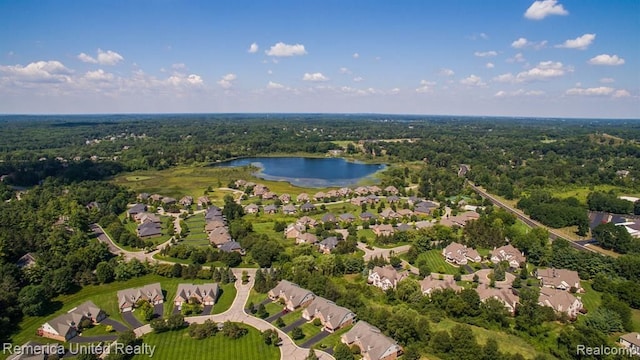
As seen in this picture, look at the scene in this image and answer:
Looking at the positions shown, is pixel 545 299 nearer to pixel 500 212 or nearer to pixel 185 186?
pixel 500 212

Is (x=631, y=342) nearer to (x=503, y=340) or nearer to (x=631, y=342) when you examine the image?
(x=631, y=342)

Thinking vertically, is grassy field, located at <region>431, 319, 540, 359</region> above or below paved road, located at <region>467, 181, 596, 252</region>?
below

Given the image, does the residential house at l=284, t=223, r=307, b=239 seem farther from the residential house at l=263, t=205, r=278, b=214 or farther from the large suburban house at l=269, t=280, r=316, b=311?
the large suburban house at l=269, t=280, r=316, b=311

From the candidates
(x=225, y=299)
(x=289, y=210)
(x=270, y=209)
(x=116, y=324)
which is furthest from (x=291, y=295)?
(x=270, y=209)

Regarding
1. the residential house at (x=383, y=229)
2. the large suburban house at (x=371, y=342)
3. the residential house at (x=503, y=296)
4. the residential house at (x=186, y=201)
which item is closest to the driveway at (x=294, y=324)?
the large suburban house at (x=371, y=342)

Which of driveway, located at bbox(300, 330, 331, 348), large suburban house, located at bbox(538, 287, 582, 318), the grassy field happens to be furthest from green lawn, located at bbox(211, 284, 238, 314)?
large suburban house, located at bbox(538, 287, 582, 318)

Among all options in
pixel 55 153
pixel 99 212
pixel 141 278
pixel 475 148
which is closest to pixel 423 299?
pixel 141 278
